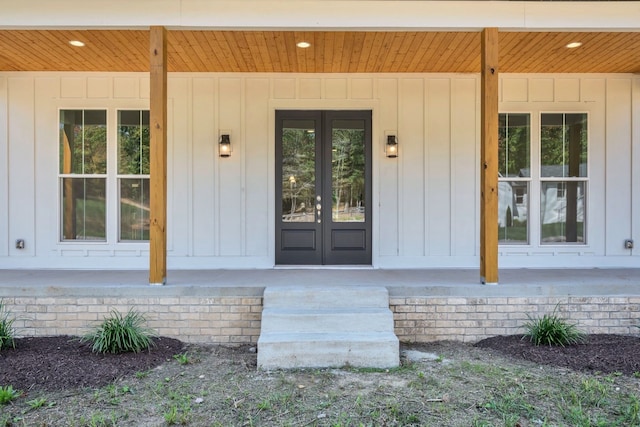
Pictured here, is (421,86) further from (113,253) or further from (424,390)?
(113,253)

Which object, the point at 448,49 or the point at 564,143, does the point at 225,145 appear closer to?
the point at 448,49

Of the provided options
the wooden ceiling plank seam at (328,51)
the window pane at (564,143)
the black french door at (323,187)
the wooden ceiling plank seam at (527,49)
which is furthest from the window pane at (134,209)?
the window pane at (564,143)

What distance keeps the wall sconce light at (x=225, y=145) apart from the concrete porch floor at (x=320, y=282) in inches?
64.3

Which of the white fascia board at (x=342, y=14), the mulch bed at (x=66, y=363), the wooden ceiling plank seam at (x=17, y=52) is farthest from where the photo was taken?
the wooden ceiling plank seam at (x=17, y=52)

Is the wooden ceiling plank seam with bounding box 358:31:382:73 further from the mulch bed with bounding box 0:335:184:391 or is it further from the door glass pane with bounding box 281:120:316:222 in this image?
the mulch bed with bounding box 0:335:184:391

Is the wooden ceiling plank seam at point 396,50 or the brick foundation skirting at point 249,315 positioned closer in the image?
the brick foundation skirting at point 249,315

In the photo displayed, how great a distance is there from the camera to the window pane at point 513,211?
654 cm

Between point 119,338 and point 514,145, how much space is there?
5572 mm

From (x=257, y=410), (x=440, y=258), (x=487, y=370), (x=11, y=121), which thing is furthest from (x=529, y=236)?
(x=11, y=121)

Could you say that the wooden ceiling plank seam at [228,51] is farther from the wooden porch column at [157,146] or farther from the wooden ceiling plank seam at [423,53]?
the wooden ceiling plank seam at [423,53]

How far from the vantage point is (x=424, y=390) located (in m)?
3.41

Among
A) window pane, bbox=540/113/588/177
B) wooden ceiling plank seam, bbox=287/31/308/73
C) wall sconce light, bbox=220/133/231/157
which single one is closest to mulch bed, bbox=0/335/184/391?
wall sconce light, bbox=220/133/231/157

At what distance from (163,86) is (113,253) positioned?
275 cm

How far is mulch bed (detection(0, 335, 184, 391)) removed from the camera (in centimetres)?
350
